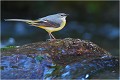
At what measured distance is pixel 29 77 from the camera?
624 cm

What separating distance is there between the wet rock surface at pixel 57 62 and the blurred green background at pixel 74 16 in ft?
28.7

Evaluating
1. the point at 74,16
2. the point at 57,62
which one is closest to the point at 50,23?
the point at 57,62

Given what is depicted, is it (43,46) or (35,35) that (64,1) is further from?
(43,46)

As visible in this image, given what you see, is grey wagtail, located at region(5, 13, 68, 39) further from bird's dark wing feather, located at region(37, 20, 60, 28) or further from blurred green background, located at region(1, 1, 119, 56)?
blurred green background, located at region(1, 1, 119, 56)

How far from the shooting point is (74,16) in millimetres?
17000

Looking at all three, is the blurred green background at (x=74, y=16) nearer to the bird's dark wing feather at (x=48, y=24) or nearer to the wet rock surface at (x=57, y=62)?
the bird's dark wing feather at (x=48, y=24)

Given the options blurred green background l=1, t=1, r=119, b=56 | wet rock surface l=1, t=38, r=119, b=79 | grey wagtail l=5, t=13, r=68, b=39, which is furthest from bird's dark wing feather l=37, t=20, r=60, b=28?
blurred green background l=1, t=1, r=119, b=56

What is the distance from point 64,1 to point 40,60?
10.5 m

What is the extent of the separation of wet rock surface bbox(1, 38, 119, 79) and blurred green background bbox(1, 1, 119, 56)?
345 inches

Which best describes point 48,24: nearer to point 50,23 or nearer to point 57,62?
point 50,23

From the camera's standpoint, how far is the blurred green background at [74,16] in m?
16.1

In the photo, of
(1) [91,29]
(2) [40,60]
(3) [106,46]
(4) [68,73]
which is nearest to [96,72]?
(4) [68,73]

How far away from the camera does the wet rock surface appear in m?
6.21

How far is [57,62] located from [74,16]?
10597 mm
